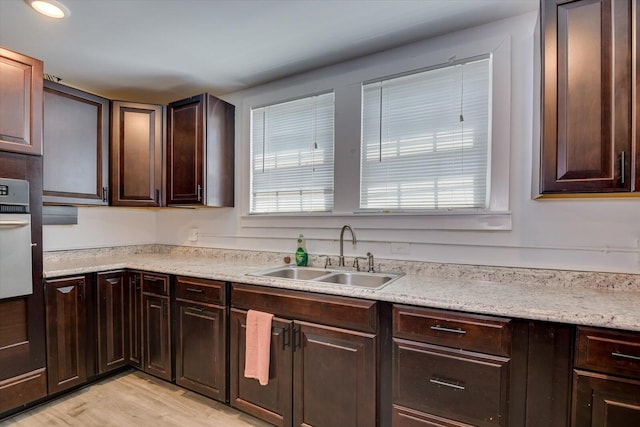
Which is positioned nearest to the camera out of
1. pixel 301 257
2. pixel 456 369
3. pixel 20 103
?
pixel 456 369

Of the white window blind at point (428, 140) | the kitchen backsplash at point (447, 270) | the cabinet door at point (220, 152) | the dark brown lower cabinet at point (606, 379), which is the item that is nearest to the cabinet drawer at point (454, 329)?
the dark brown lower cabinet at point (606, 379)

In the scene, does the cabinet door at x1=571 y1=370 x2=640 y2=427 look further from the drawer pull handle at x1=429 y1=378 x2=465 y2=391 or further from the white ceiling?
the white ceiling

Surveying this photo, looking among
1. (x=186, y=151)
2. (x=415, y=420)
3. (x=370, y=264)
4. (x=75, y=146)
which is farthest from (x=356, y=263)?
(x=75, y=146)

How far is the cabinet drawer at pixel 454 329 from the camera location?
135 cm

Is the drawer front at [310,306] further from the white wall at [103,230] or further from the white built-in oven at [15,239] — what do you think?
the white wall at [103,230]

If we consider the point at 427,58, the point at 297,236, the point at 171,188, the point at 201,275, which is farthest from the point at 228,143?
the point at 427,58

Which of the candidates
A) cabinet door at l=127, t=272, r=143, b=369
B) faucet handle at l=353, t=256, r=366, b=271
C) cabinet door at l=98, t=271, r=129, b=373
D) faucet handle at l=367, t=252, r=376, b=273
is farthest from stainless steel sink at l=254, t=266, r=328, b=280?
cabinet door at l=98, t=271, r=129, b=373

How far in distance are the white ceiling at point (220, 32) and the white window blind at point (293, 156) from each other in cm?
32

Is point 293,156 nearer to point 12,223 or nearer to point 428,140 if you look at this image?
point 428,140

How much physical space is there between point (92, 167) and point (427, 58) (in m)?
2.72

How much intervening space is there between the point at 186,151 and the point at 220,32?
1064mm

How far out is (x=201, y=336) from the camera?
217cm

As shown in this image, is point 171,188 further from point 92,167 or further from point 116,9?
point 116,9

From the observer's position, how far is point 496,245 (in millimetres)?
1920
